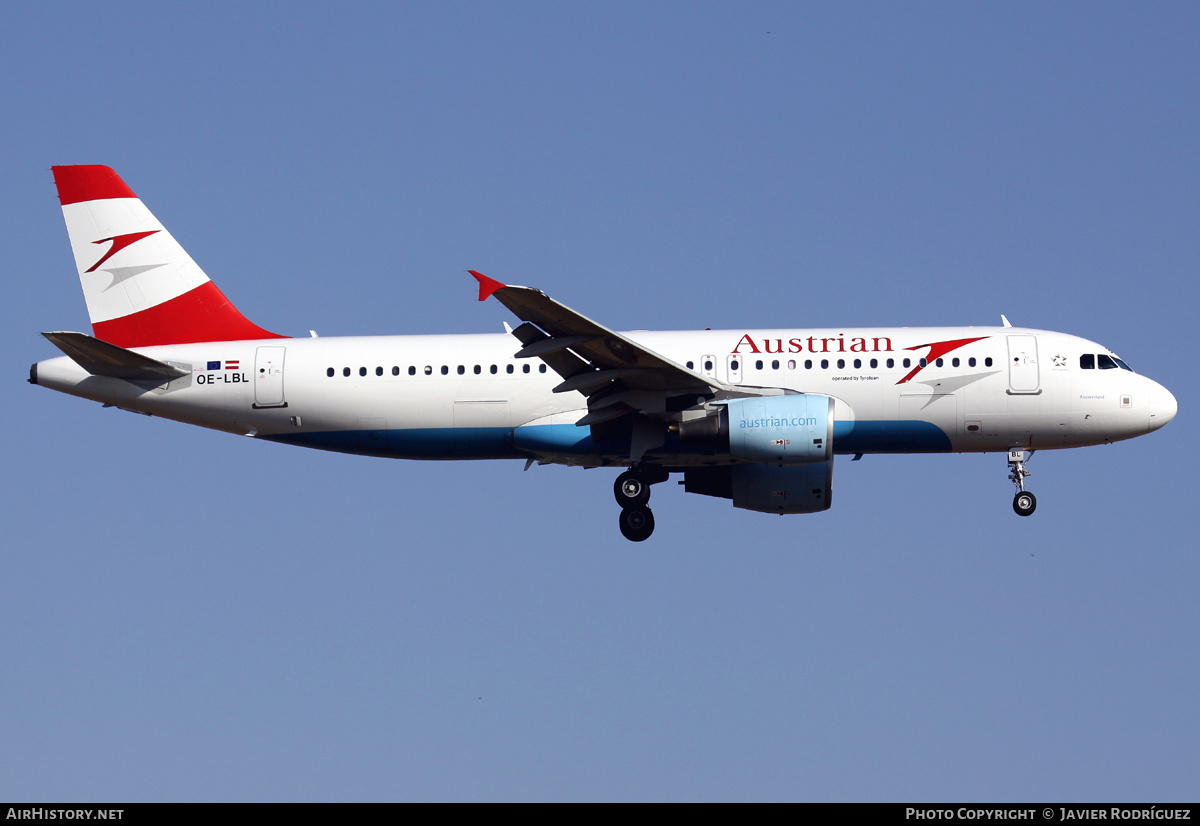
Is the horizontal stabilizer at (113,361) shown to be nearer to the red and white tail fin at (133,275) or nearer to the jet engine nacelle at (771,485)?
the red and white tail fin at (133,275)

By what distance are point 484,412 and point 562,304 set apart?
226 inches

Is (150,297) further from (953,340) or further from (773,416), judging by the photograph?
(953,340)

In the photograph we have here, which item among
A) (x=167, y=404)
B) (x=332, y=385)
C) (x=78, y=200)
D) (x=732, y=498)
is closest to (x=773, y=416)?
(x=732, y=498)

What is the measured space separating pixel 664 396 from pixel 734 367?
2282 millimetres

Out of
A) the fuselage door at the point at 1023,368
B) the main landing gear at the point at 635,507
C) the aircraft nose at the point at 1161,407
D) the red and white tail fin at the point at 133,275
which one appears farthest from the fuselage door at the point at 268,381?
the aircraft nose at the point at 1161,407

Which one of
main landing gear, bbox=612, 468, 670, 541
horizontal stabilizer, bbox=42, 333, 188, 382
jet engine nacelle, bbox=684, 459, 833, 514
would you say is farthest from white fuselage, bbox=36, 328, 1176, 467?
jet engine nacelle, bbox=684, 459, 833, 514

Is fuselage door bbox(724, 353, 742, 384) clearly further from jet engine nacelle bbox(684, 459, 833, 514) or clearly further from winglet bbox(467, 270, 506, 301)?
winglet bbox(467, 270, 506, 301)

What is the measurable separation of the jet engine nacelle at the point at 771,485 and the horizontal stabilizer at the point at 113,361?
14242 mm

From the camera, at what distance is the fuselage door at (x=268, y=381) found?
3638 cm

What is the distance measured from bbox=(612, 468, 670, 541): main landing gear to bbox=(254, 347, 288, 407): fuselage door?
906 cm

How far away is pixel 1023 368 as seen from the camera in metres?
35.0

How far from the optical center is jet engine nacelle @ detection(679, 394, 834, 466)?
108 feet

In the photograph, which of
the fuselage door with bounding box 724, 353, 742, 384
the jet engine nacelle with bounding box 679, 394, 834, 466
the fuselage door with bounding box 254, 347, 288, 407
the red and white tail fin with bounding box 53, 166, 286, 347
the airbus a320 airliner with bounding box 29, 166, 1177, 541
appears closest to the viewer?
the jet engine nacelle with bounding box 679, 394, 834, 466

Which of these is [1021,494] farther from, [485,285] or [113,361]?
[113,361]
